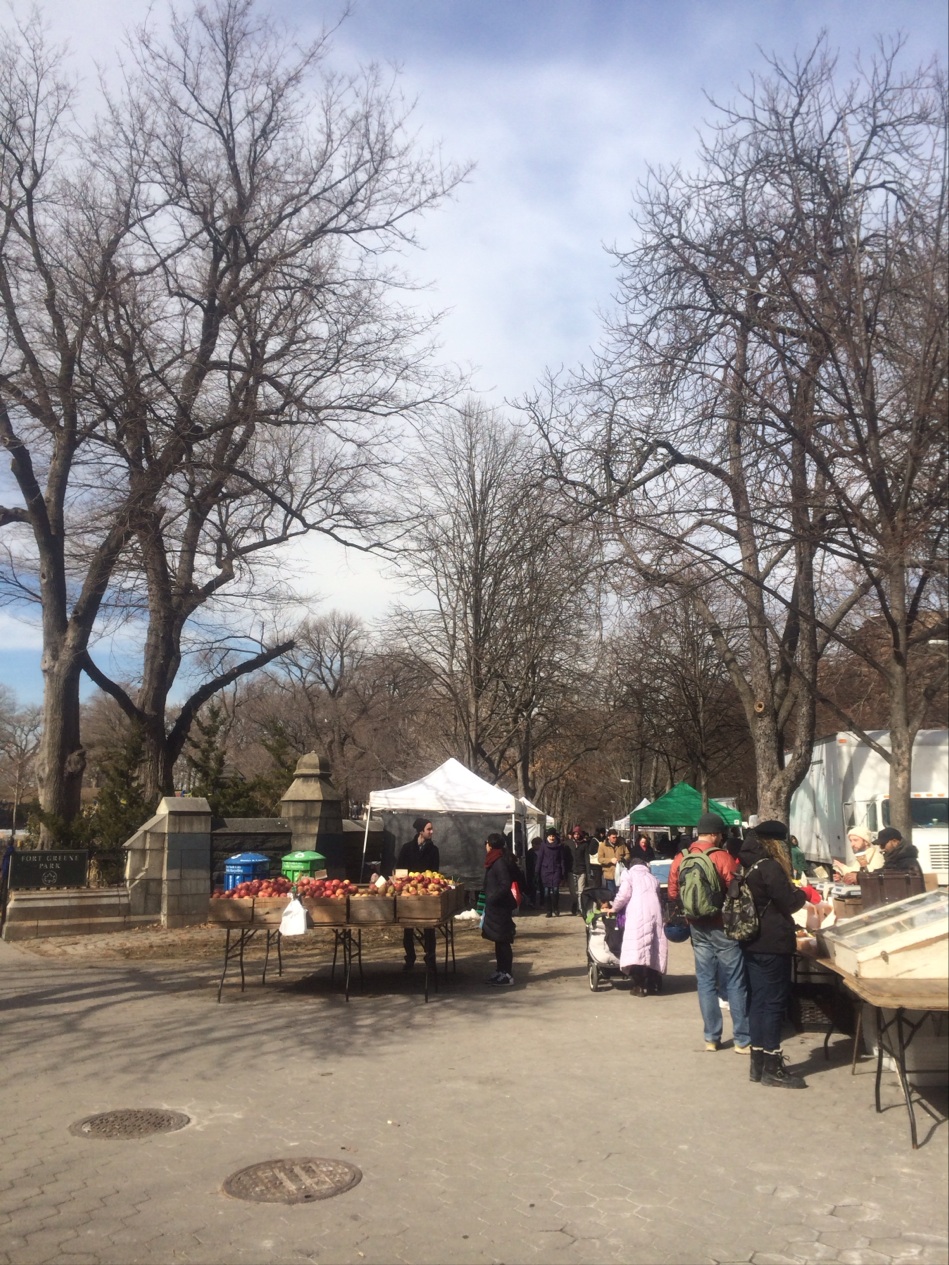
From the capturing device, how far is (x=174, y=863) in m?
18.2

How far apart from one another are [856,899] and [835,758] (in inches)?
475

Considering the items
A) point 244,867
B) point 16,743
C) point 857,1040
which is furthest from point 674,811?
point 16,743

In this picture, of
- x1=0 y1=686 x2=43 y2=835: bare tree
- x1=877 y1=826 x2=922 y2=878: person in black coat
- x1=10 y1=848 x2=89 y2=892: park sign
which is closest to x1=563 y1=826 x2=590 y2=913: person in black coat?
x1=10 y1=848 x2=89 y2=892: park sign

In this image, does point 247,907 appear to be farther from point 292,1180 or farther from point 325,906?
point 292,1180

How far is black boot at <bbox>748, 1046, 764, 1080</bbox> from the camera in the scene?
296 inches

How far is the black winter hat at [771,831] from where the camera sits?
7.97 m

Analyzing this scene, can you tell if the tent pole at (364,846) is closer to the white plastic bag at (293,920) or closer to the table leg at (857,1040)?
the white plastic bag at (293,920)

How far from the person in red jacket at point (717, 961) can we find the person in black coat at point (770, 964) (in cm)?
33

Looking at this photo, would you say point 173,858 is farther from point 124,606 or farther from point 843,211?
point 843,211

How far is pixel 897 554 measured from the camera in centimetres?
977

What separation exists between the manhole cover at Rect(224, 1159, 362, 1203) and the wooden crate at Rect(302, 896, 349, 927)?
16.6 feet

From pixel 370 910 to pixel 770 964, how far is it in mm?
4673

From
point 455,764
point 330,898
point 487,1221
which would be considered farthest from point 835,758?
point 487,1221

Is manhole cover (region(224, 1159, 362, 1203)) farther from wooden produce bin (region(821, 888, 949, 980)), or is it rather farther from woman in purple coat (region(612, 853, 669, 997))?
woman in purple coat (region(612, 853, 669, 997))
